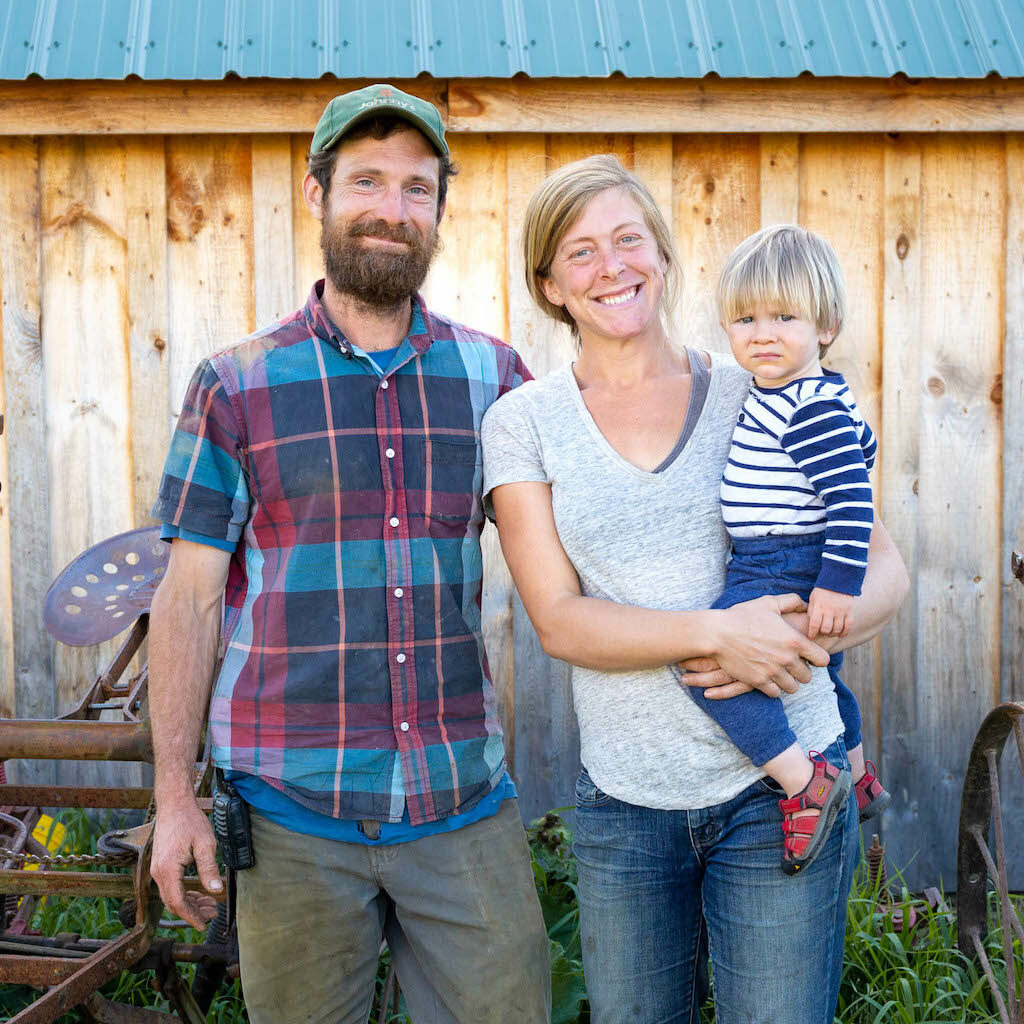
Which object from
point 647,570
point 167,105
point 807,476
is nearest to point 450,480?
point 647,570

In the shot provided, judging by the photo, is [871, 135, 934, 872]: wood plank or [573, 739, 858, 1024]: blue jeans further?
[871, 135, 934, 872]: wood plank

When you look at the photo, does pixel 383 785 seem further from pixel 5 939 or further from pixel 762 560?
pixel 5 939

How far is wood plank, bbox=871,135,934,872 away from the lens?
3.44m

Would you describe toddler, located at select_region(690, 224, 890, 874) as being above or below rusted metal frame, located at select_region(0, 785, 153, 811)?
above

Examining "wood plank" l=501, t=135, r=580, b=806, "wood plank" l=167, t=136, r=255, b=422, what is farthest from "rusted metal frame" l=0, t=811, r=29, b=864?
"wood plank" l=501, t=135, r=580, b=806

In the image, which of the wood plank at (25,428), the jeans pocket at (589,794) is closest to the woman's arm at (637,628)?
the jeans pocket at (589,794)

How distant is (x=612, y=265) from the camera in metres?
1.96

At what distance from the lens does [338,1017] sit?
2.03m

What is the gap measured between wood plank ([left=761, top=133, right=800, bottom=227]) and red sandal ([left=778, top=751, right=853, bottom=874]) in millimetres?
2155

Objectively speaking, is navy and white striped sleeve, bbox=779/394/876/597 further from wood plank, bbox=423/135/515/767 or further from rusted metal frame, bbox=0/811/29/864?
rusted metal frame, bbox=0/811/29/864

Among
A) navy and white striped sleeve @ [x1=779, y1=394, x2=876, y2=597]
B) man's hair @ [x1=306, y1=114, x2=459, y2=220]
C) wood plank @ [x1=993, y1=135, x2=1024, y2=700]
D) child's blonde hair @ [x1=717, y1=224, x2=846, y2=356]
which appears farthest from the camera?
wood plank @ [x1=993, y1=135, x2=1024, y2=700]

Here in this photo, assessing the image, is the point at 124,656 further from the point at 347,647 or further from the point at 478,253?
the point at 478,253

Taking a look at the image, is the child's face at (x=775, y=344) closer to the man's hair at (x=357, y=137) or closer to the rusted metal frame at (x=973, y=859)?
the man's hair at (x=357, y=137)

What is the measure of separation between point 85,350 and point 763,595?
2493 millimetres
